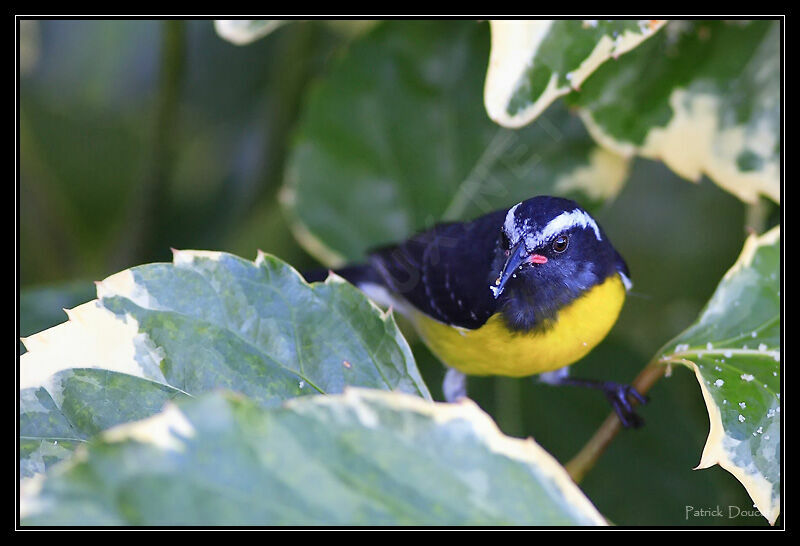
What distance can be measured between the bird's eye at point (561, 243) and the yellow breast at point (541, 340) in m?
0.11

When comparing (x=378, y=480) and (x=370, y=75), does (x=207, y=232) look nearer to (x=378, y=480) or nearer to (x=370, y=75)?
(x=370, y=75)

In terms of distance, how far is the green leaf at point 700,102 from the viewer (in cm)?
86

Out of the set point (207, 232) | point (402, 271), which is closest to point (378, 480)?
point (402, 271)

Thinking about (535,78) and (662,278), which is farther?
(662,278)

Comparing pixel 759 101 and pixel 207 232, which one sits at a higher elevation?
pixel 759 101

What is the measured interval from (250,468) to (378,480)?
0.09m

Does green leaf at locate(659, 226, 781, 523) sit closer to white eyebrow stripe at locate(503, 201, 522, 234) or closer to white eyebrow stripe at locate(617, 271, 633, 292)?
white eyebrow stripe at locate(617, 271, 633, 292)

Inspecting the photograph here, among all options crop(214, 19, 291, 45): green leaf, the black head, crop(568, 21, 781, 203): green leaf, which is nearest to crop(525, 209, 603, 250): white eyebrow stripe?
the black head

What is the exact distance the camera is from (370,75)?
1.03 meters

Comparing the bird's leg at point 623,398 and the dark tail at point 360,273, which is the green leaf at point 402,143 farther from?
the bird's leg at point 623,398

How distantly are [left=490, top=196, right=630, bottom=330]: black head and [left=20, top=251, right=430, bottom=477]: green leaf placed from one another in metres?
0.14

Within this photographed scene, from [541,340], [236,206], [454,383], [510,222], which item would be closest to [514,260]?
[510,222]

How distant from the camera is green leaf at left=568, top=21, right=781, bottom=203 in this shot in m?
0.86

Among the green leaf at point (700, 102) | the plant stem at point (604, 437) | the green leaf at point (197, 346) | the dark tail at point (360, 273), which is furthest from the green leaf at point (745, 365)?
the dark tail at point (360, 273)
